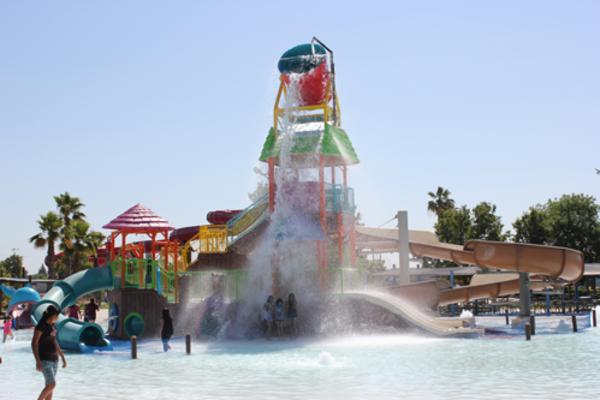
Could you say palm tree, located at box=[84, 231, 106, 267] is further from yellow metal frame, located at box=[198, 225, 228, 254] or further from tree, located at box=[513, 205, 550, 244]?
tree, located at box=[513, 205, 550, 244]

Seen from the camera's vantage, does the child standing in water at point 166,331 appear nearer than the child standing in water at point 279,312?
Yes

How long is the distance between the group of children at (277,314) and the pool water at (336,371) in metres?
1.89

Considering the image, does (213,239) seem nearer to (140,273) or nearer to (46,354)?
(140,273)

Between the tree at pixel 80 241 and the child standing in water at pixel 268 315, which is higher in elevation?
the tree at pixel 80 241

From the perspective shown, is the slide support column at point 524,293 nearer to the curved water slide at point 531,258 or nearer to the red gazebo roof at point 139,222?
the curved water slide at point 531,258

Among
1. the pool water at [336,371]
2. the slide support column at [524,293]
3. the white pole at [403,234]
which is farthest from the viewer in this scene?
the white pole at [403,234]

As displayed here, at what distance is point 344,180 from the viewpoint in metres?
29.7

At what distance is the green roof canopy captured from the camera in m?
28.2

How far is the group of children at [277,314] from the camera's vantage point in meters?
26.3

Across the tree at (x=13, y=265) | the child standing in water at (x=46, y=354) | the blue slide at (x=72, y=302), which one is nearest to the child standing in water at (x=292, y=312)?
the blue slide at (x=72, y=302)

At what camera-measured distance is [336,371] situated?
1628 centimetres

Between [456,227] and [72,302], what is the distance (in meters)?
42.7

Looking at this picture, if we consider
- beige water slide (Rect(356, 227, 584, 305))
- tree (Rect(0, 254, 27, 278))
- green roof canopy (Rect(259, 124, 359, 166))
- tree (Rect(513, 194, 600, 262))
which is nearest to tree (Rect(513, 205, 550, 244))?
tree (Rect(513, 194, 600, 262))

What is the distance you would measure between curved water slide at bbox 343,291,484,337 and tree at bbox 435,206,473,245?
37.2m
